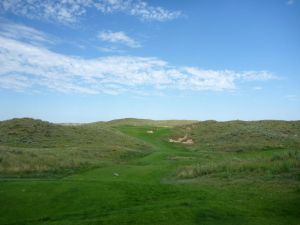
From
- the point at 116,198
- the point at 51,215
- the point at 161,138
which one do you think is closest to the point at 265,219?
the point at 116,198

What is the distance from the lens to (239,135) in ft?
195

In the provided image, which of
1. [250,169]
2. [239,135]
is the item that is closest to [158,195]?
[250,169]

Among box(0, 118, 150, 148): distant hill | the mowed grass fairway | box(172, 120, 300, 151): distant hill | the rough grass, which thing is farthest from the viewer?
box(172, 120, 300, 151): distant hill

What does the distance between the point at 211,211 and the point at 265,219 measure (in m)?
2.05

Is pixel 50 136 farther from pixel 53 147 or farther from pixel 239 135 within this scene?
pixel 239 135

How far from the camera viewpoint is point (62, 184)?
2155cm

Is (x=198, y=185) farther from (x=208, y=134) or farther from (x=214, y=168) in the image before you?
(x=208, y=134)

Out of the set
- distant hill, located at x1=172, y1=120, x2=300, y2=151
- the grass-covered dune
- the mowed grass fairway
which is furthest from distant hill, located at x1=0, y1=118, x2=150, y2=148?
the mowed grass fairway

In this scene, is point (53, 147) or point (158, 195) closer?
point (158, 195)

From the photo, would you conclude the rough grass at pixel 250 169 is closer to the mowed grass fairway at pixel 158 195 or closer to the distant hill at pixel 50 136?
the mowed grass fairway at pixel 158 195

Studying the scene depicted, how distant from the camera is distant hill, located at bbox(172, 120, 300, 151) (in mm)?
50688

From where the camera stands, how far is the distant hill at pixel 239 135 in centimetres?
5069

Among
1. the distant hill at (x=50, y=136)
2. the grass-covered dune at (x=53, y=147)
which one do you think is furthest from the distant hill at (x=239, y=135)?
the distant hill at (x=50, y=136)

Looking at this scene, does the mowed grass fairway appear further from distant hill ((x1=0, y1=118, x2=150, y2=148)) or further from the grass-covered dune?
distant hill ((x1=0, y1=118, x2=150, y2=148))
